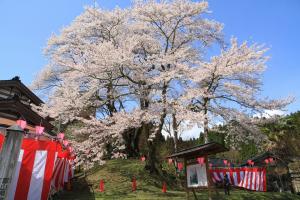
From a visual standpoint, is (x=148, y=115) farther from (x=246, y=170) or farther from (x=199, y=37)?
(x=246, y=170)

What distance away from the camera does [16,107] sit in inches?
547

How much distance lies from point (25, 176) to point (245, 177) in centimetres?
1820

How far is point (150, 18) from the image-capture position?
Result: 1916 cm

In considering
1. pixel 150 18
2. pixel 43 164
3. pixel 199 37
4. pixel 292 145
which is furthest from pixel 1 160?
pixel 292 145

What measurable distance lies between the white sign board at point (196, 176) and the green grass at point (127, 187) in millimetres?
2009

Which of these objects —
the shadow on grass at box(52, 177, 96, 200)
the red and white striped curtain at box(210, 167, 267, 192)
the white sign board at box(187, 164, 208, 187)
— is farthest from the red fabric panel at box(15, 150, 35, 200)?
the red and white striped curtain at box(210, 167, 267, 192)

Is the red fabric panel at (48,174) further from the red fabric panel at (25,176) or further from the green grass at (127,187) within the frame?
the green grass at (127,187)

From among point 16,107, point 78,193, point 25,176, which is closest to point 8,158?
point 25,176

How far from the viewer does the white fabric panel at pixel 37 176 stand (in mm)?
7384

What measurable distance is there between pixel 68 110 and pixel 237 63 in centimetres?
1062

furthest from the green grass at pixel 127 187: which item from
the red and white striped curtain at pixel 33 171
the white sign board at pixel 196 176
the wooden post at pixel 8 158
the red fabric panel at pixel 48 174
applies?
the wooden post at pixel 8 158

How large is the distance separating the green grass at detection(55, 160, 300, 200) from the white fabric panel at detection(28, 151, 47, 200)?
5.58m

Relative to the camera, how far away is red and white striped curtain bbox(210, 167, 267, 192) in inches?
846

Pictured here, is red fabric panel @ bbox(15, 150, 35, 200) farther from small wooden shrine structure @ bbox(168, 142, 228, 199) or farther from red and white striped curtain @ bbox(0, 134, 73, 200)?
small wooden shrine structure @ bbox(168, 142, 228, 199)
